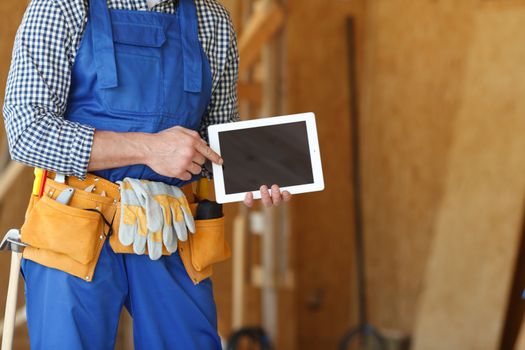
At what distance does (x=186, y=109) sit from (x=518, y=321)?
10.4ft

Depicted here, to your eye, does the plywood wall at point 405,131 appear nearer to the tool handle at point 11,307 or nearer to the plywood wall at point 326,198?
the plywood wall at point 326,198

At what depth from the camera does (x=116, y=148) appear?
1845 mm

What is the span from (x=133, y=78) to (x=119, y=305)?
51 centimetres

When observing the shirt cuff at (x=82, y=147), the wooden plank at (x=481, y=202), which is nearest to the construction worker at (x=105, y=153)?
the shirt cuff at (x=82, y=147)

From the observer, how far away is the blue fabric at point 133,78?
1.88m

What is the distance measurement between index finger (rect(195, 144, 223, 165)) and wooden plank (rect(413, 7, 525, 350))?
299 centimetres

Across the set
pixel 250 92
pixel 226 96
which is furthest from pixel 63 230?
pixel 250 92

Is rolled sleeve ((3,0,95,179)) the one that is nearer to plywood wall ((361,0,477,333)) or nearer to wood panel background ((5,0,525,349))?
wood panel background ((5,0,525,349))

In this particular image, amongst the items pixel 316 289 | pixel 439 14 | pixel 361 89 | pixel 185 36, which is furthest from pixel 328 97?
pixel 185 36

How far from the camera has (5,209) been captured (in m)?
3.66

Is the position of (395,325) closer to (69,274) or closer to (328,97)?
(328,97)

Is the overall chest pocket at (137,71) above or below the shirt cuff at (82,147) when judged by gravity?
above

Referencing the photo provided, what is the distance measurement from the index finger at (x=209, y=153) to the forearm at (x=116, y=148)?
0.11 metres

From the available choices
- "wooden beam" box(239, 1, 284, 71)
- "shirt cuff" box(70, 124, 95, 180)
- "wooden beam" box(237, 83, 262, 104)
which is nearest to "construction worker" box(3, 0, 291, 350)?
"shirt cuff" box(70, 124, 95, 180)
